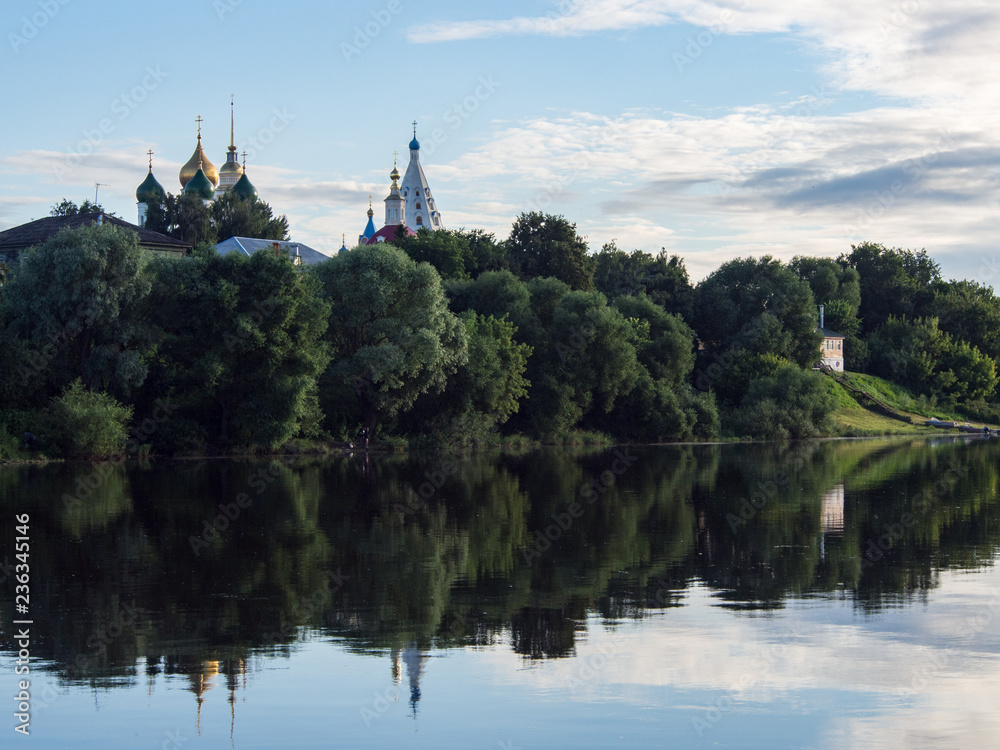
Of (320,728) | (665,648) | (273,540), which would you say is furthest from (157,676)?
(273,540)

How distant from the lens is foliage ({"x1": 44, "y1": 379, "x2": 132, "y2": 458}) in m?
45.8

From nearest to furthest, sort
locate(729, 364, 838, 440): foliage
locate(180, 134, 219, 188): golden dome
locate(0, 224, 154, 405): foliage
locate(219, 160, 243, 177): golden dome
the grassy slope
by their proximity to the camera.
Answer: locate(0, 224, 154, 405): foliage
locate(729, 364, 838, 440): foliage
the grassy slope
locate(180, 134, 219, 188): golden dome
locate(219, 160, 243, 177): golden dome

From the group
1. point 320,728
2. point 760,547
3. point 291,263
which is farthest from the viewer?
point 291,263

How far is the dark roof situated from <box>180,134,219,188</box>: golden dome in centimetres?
3470

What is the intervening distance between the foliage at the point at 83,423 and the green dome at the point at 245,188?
67.1 metres

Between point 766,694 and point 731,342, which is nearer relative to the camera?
point 766,694

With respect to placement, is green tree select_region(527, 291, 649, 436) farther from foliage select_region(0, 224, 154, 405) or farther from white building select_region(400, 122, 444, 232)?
white building select_region(400, 122, 444, 232)

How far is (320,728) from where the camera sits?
33.7 ft

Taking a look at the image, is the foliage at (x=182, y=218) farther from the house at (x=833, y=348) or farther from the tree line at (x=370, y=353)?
the house at (x=833, y=348)

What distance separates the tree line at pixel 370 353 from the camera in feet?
159

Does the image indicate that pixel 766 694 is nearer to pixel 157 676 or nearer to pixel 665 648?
pixel 665 648

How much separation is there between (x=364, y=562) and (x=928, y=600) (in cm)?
928

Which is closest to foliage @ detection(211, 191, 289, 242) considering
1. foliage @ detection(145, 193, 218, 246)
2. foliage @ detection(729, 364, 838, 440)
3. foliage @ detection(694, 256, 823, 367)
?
foliage @ detection(145, 193, 218, 246)

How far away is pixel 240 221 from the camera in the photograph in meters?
102
